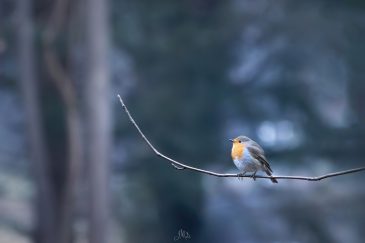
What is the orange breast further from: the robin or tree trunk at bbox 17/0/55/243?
tree trunk at bbox 17/0/55/243

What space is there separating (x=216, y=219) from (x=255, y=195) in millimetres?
818

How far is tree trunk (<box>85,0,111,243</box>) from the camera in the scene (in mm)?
9664

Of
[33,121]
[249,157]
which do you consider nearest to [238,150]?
[249,157]

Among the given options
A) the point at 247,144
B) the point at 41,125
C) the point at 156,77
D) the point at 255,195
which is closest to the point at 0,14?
the point at 41,125

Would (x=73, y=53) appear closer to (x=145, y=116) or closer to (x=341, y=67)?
(x=145, y=116)

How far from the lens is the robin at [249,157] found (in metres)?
3.71

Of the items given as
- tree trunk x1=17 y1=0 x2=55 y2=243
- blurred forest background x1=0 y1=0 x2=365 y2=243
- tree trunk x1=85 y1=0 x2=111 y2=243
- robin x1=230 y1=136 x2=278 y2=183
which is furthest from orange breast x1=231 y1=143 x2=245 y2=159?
blurred forest background x1=0 y1=0 x2=365 y2=243

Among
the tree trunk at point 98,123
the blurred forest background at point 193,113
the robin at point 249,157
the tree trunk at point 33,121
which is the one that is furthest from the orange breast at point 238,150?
the blurred forest background at point 193,113

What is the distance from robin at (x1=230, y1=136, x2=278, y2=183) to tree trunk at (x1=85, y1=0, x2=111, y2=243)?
5.92m

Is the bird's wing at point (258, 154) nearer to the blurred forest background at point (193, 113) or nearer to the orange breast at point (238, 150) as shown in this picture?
the orange breast at point (238, 150)

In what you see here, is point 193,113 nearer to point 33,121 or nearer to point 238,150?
point 33,121

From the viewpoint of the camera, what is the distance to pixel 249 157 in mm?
3748

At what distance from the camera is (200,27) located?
11609 mm

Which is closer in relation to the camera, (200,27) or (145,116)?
(145,116)
